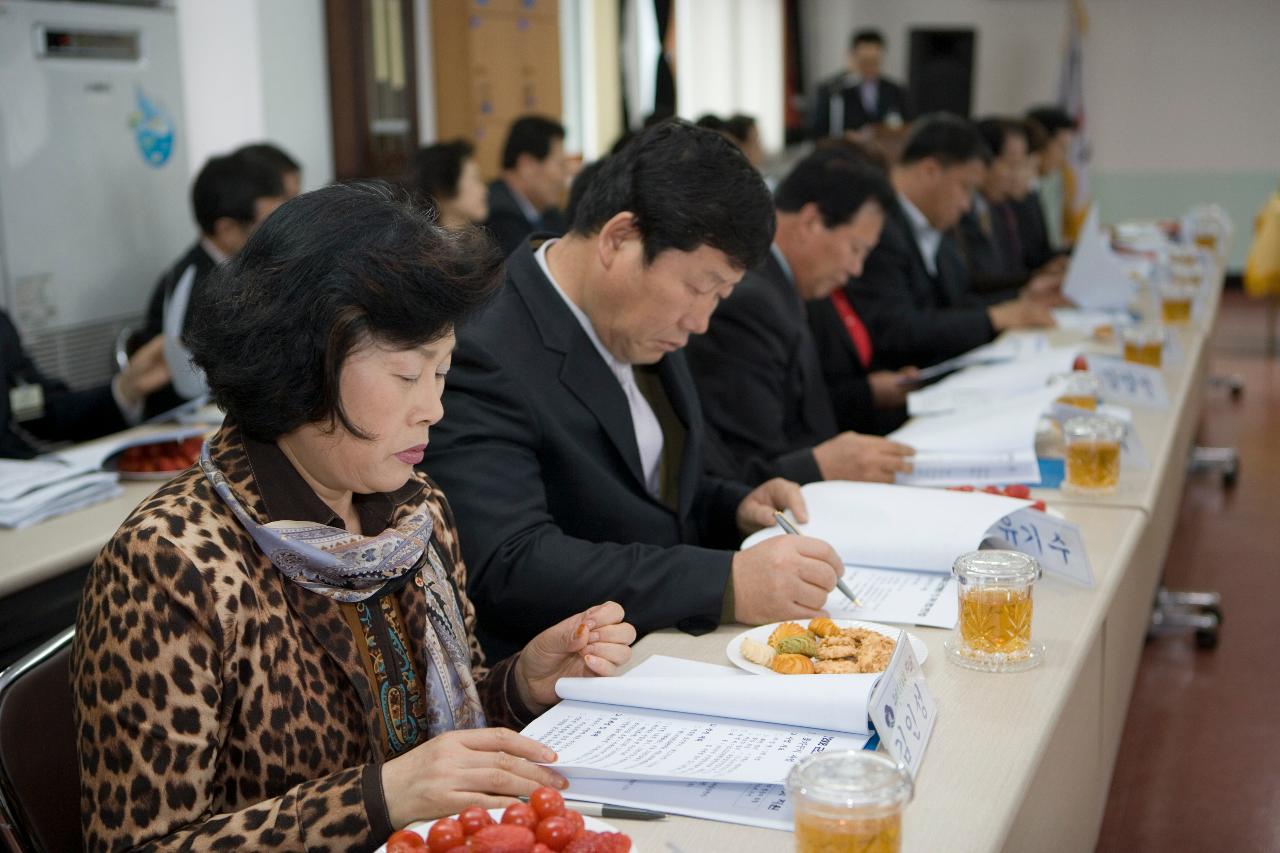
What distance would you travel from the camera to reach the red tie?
12.5 feet

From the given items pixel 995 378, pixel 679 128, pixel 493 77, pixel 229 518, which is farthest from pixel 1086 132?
pixel 229 518

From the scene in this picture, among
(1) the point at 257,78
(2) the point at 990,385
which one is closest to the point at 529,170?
(1) the point at 257,78

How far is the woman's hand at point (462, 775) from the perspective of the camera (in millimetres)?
1177

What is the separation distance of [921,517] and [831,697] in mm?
660

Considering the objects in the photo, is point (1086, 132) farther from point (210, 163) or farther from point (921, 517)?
point (921, 517)

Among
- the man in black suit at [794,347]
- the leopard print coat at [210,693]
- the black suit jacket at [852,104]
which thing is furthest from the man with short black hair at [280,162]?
the black suit jacket at [852,104]

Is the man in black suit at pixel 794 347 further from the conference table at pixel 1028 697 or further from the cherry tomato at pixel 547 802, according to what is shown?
the cherry tomato at pixel 547 802

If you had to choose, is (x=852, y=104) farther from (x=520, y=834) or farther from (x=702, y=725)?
(x=520, y=834)

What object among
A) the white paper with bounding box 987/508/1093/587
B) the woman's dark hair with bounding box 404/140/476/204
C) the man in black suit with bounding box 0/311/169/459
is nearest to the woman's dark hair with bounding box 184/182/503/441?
the white paper with bounding box 987/508/1093/587

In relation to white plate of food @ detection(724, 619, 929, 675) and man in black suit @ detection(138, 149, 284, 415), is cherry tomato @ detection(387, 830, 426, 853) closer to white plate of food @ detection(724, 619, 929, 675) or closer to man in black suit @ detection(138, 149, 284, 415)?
white plate of food @ detection(724, 619, 929, 675)

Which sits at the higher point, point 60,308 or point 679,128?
point 679,128

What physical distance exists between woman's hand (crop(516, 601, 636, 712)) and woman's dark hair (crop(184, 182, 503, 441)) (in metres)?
0.33

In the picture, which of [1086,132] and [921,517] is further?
[1086,132]

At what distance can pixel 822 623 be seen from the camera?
5.18 ft
